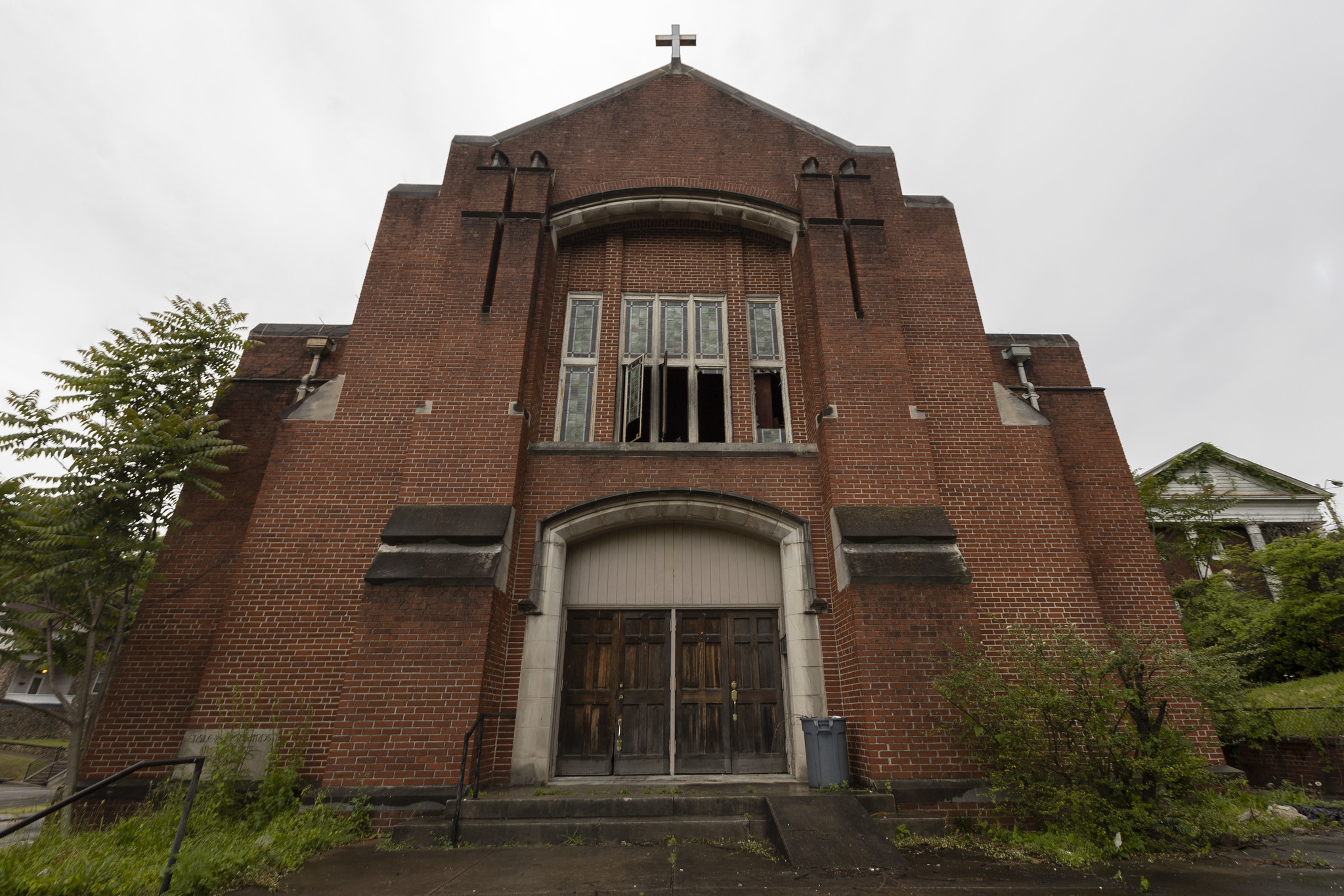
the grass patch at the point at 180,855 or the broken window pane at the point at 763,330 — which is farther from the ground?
the broken window pane at the point at 763,330

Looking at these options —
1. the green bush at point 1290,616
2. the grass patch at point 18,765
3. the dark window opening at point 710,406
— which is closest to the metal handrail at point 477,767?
the dark window opening at point 710,406

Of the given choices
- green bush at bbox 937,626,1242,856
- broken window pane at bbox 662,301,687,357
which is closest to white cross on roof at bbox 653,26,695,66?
broken window pane at bbox 662,301,687,357

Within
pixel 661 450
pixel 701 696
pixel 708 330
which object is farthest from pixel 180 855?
pixel 708 330

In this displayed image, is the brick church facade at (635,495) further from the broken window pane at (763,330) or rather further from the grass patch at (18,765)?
the grass patch at (18,765)

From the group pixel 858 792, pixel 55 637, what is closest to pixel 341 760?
pixel 55 637

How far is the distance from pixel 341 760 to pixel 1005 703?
6580 millimetres

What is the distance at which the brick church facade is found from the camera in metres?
6.94

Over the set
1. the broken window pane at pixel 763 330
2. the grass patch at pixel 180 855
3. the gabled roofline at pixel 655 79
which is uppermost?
the gabled roofline at pixel 655 79

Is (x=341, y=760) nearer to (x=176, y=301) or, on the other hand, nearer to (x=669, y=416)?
(x=669, y=416)

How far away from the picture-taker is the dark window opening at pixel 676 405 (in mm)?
9281

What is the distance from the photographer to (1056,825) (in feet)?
18.3

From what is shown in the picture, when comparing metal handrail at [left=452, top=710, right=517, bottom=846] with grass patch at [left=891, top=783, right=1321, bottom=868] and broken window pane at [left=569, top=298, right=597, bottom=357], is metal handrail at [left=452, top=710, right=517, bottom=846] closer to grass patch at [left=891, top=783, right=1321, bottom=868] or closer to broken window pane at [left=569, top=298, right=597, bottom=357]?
grass patch at [left=891, top=783, right=1321, bottom=868]

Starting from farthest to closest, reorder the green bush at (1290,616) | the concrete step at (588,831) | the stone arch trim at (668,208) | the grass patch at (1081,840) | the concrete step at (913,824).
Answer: the green bush at (1290,616) → the stone arch trim at (668,208) → the concrete step at (913,824) → the concrete step at (588,831) → the grass patch at (1081,840)

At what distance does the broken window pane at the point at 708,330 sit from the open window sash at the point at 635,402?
1056 millimetres
